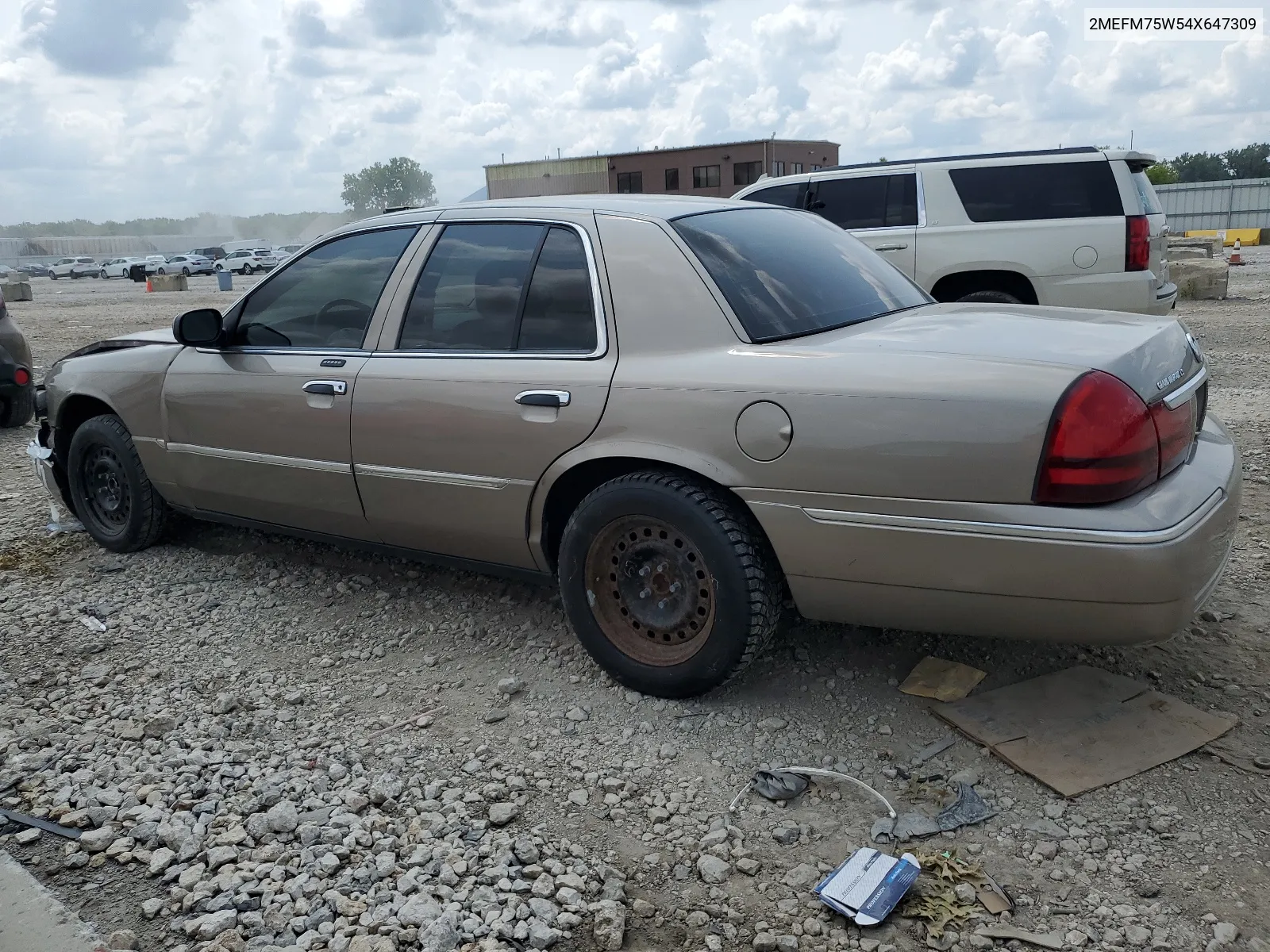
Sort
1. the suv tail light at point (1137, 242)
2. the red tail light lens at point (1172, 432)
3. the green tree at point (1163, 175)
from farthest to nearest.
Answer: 1. the green tree at point (1163, 175)
2. the suv tail light at point (1137, 242)
3. the red tail light lens at point (1172, 432)

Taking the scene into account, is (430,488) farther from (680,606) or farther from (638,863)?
(638,863)

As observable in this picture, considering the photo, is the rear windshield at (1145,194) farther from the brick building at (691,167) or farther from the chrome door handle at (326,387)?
the brick building at (691,167)

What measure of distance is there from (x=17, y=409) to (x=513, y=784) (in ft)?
24.9

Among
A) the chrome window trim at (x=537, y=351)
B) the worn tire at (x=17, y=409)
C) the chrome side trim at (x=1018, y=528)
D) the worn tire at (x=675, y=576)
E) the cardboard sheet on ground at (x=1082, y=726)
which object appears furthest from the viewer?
the worn tire at (x=17, y=409)

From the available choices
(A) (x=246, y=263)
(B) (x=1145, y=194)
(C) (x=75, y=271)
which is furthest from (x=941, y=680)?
(C) (x=75, y=271)

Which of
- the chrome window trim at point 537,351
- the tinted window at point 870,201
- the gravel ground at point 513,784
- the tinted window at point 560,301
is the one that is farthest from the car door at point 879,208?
the tinted window at point 560,301

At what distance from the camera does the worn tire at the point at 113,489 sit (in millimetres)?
5035

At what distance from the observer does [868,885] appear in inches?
99.0

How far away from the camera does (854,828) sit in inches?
110

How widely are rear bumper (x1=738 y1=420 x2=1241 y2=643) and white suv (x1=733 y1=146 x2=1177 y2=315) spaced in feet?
17.9

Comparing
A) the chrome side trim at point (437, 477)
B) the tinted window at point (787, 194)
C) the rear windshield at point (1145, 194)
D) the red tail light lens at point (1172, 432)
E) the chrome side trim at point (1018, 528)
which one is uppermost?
the tinted window at point (787, 194)

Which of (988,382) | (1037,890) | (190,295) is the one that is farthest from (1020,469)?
(190,295)

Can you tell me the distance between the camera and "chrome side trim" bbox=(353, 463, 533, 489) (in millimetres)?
3645

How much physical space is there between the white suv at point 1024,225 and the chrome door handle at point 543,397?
5862mm
